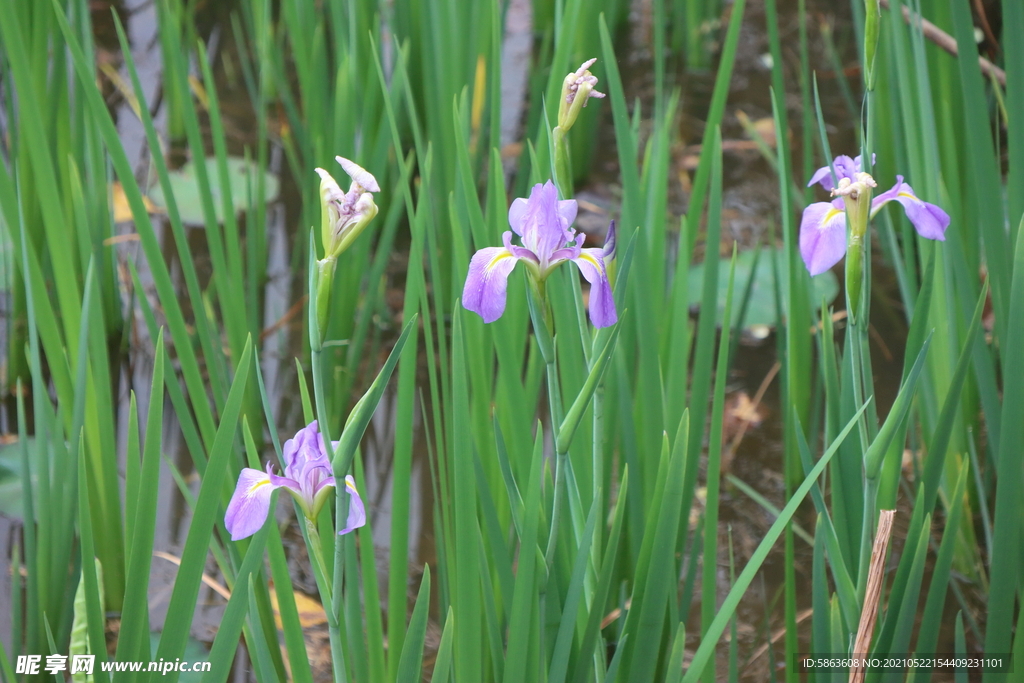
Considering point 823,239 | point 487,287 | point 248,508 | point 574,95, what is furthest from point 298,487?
point 823,239

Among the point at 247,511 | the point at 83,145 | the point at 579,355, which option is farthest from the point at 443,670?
the point at 83,145

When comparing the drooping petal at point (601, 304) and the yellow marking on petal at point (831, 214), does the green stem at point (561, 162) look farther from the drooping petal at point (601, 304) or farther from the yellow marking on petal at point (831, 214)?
the yellow marking on petal at point (831, 214)

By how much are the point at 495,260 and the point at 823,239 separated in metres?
0.32

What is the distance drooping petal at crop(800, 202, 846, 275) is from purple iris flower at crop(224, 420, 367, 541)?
417 millimetres

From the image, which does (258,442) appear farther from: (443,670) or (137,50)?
(137,50)

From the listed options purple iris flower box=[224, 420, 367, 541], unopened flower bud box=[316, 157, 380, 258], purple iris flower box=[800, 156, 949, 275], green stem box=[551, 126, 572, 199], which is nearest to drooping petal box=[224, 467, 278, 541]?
purple iris flower box=[224, 420, 367, 541]

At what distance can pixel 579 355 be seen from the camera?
2.71ft

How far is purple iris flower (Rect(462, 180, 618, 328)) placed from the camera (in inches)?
20.3

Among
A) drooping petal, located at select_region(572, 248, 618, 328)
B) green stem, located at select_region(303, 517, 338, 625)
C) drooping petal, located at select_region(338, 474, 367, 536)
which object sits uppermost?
drooping petal, located at select_region(572, 248, 618, 328)

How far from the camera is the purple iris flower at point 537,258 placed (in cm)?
52

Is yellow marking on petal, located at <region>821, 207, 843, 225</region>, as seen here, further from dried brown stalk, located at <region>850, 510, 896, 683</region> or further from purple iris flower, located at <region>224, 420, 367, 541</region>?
purple iris flower, located at <region>224, 420, 367, 541</region>

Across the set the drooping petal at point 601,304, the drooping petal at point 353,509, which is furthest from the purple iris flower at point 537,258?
the drooping petal at point 353,509

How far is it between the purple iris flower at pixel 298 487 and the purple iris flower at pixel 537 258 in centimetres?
16

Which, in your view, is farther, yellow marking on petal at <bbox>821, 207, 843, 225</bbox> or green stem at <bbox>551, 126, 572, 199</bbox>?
yellow marking on petal at <bbox>821, 207, 843, 225</bbox>
